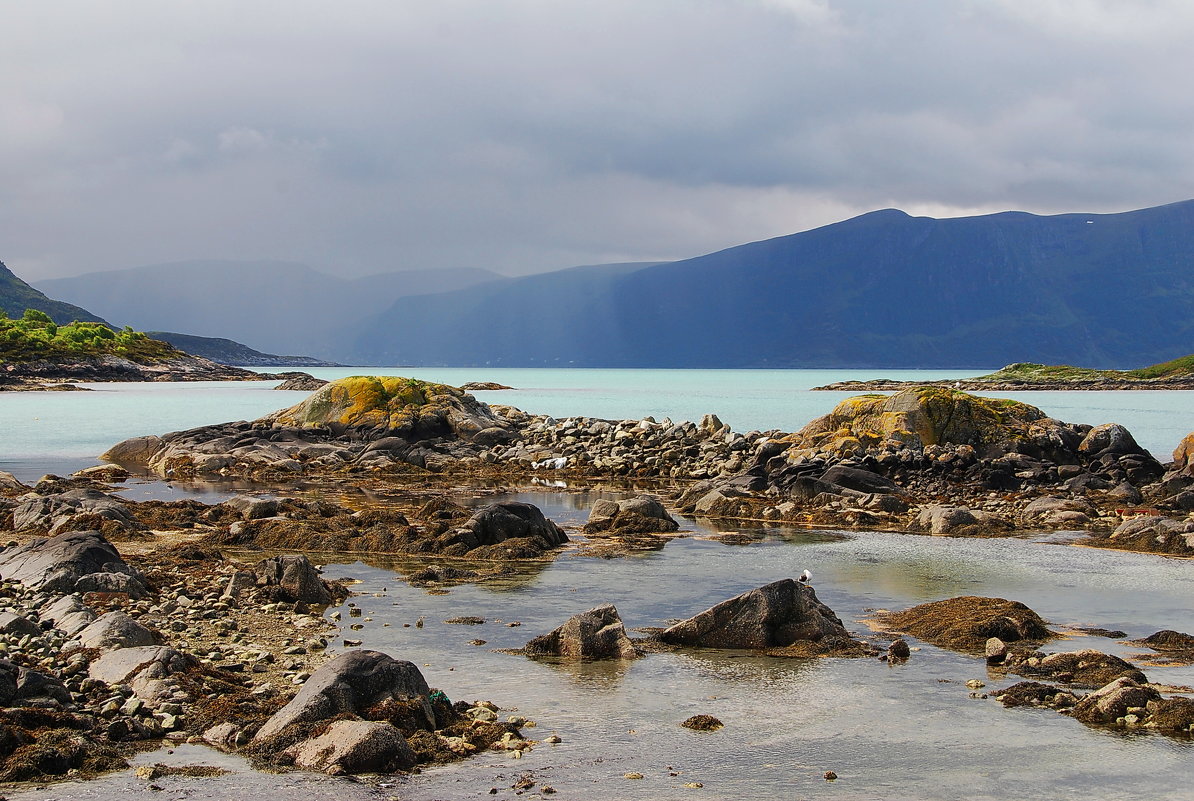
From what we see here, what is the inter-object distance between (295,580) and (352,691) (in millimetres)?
5948

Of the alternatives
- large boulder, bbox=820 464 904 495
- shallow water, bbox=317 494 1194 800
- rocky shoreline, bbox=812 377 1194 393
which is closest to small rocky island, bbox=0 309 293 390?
rocky shoreline, bbox=812 377 1194 393

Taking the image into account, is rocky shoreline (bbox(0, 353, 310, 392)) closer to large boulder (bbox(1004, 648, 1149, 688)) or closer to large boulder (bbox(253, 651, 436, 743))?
large boulder (bbox(253, 651, 436, 743))

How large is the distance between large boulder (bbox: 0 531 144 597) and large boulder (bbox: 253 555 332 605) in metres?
1.73

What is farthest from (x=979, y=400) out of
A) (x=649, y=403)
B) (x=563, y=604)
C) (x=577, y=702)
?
(x=649, y=403)

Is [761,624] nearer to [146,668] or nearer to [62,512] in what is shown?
[146,668]

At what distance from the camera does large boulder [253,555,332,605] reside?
48.2 feet

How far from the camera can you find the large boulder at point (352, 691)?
8953mm

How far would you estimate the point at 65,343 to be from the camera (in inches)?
5221

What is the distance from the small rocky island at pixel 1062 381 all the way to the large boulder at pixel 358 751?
136m

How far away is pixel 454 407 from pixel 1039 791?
128 ft

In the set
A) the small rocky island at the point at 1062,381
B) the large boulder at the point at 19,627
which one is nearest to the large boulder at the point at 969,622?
the large boulder at the point at 19,627

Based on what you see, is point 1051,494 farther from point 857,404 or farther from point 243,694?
point 243,694

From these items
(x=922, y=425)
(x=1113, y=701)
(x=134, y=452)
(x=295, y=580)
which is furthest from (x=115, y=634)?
(x=134, y=452)

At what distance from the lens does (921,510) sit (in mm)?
25516
